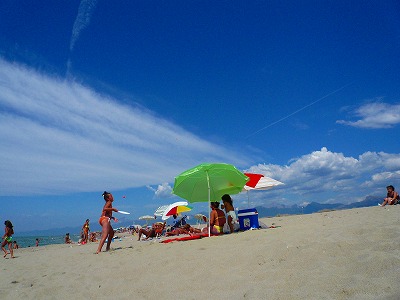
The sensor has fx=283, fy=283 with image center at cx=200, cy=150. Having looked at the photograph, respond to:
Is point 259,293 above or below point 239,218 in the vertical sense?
below

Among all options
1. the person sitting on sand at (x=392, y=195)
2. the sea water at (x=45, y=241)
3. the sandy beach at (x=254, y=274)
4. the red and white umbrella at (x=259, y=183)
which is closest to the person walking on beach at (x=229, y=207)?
the red and white umbrella at (x=259, y=183)

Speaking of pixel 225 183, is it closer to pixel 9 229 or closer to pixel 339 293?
pixel 339 293

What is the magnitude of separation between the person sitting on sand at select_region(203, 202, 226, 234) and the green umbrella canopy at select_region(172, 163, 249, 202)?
0.38 meters

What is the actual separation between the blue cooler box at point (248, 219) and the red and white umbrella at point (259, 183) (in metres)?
1.93

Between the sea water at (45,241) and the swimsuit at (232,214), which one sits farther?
the sea water at (45,241)

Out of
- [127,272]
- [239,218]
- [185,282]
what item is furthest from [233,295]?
[239,218]

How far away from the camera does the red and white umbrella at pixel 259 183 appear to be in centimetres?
1085

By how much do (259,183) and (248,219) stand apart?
2427mm

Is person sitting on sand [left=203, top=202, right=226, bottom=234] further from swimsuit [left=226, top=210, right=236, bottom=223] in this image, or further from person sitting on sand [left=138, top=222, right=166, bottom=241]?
person sitting on sand [left=138, top=222, right=166, bottom=241]

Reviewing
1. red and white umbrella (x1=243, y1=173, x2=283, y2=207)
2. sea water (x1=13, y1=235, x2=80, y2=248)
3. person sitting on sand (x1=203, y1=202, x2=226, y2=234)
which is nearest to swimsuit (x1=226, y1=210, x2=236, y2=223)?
person sitting on sand (x1=203, y1=202, x2=226, y2=234)

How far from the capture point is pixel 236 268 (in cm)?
388

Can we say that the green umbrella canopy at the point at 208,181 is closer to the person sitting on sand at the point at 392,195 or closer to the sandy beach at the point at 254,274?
the sandy beach at the point at 254,274

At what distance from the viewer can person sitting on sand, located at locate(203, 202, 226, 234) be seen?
353 inches

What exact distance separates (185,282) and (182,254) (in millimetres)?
1703
